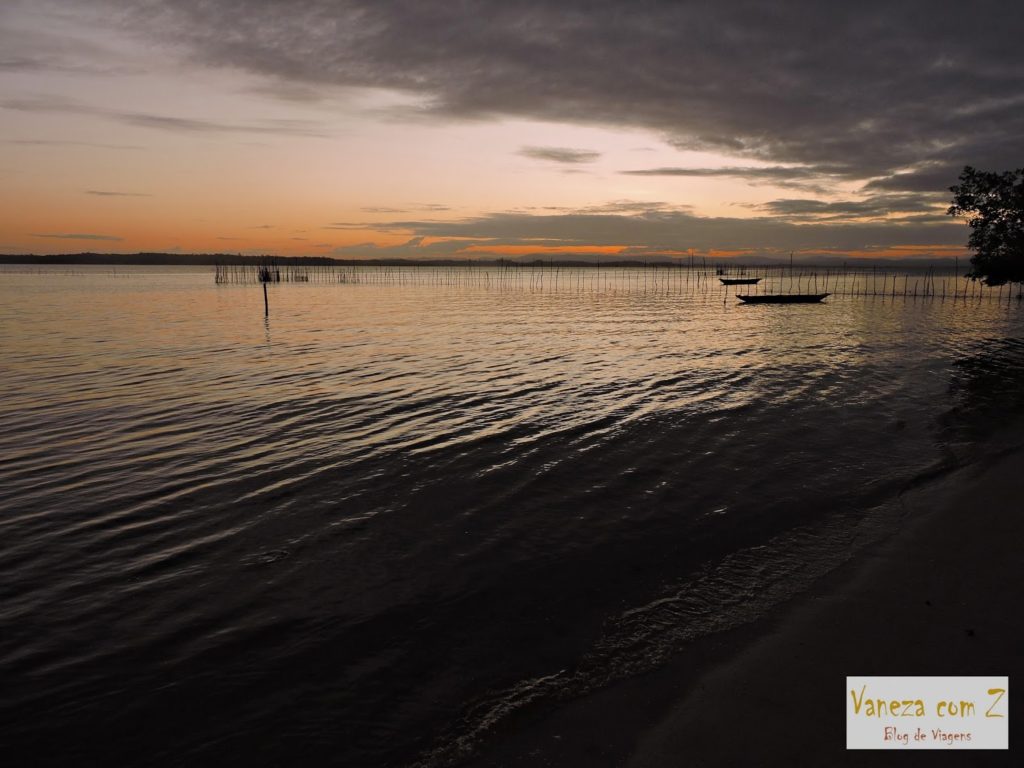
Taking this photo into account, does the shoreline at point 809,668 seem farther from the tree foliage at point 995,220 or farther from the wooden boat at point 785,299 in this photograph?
the wooden boat at point 785,299

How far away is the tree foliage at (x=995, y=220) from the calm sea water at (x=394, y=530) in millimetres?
26262

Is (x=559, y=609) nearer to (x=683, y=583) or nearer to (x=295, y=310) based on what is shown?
(x=683, y=583)

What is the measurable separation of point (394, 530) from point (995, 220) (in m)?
50.4

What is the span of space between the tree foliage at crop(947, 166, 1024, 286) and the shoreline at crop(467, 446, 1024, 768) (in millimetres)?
44071

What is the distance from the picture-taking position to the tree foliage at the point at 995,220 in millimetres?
40625

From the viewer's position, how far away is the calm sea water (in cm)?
557

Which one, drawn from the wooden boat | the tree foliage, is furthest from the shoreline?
the wooden boat

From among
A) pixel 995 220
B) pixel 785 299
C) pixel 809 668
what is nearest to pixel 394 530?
pixel 809 668

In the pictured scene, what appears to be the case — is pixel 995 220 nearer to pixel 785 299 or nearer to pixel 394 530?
pixel 785 299

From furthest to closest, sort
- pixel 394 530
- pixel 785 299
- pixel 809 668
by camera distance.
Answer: pixel 785 299
pixel 394 530
pixel 809 668

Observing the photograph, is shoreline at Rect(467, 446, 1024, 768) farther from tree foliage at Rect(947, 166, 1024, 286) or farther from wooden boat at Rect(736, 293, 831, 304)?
wooden boat at Rect(736, 293, 831, 304)

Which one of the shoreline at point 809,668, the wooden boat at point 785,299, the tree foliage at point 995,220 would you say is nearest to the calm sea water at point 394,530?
the shoreline at point 809,668

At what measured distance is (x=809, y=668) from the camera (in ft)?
18.7

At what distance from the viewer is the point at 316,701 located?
5.53m
